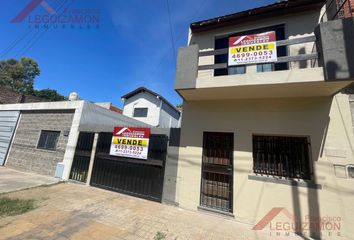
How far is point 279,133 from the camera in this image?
4.70 metres

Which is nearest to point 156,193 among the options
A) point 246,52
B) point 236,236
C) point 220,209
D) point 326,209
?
point 220,209

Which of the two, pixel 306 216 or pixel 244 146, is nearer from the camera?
pixel 306 216

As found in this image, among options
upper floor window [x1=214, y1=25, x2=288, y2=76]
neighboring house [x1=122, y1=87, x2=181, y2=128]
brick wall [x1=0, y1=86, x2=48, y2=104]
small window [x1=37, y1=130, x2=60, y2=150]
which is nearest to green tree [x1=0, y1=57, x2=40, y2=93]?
brick wall [x1=0, y1=86, x2=48, y2=104]

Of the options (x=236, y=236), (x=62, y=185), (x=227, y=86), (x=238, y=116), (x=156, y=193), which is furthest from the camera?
(x=62, y=185)

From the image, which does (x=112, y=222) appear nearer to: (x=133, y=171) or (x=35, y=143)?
(x=133, y=171)

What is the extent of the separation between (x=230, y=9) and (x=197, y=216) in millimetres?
7151

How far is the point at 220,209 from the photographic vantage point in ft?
16.4

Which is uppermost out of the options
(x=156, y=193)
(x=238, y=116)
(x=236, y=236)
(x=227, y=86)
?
(x=227, y=86)

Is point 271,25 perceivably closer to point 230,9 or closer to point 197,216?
point 230,9

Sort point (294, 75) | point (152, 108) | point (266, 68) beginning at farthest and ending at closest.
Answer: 1. point (152, 108)
2. point (266, 68)
3. point (294, 75)

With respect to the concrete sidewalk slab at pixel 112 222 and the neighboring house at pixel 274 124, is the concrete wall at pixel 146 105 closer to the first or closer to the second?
the neighboring house at pixel 274 124

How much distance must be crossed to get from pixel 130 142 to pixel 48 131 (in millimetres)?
6226

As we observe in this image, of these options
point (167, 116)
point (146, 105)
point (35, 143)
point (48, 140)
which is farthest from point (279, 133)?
point (146, 105)

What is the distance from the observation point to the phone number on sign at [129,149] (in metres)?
6.26
